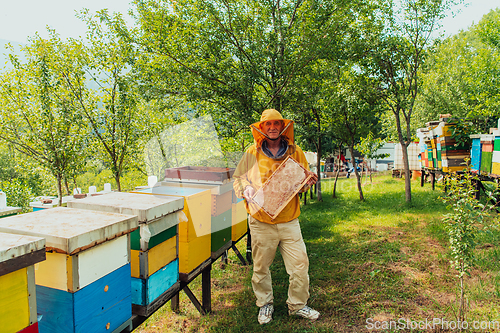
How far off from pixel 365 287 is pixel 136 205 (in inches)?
117

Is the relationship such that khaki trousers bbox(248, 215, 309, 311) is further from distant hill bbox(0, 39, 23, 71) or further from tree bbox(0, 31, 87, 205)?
distant hill bbox(0, 39, 23, 71)

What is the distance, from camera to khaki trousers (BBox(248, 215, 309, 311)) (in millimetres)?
2729

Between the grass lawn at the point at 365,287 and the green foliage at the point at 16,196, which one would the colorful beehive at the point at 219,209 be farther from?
the green foliage at the point at 16,196

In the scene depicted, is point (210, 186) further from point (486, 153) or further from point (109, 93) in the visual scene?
point (486, 153)

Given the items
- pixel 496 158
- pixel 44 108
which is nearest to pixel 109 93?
pixel 44 108

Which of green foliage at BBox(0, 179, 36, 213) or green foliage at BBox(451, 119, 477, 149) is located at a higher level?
green foliage at BBox(451, 119, 477, 149)

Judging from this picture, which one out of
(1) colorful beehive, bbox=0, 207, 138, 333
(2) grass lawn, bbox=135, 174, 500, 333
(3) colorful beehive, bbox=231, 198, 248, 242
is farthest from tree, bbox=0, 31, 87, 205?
(1) colorful beehive, bbox=0, 207, 138, 333

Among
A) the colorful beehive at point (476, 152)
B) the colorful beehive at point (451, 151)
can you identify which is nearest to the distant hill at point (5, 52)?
the colorful beehive at point (476, 152)

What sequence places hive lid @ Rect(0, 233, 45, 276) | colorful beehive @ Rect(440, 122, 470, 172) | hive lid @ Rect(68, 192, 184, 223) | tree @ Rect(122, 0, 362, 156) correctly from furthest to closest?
colorful beehive @ Rect(440, 122, 470, 172)
tree @ Rect(122, 0, 362, 156)
hive lid @ Rect(68, 192, 184, 223)
hive lid @ Rect(0, 233, 45, 276)

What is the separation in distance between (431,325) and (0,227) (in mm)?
3440

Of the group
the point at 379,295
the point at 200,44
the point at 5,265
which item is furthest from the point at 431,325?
the point at 200,44

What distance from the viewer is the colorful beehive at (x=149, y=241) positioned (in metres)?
1.81

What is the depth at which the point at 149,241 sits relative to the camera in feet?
6.06

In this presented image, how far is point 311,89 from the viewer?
216 inches
